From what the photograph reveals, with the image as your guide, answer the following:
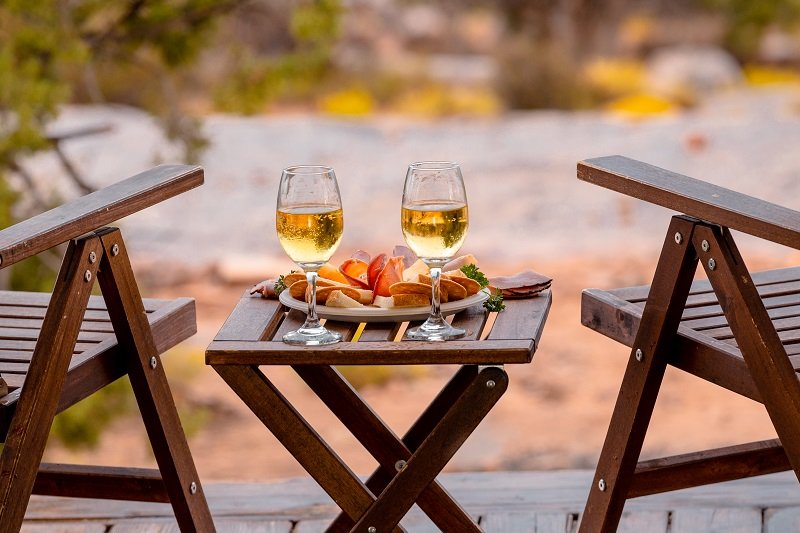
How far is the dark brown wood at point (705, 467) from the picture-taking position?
85.6 inches

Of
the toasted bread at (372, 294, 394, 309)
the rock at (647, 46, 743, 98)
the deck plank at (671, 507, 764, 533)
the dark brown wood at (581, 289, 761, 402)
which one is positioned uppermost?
the toasted bread at (372, 294, 394, 309)

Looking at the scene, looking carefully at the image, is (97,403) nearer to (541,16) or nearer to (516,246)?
(516,246)

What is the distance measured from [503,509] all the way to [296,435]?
2.90 feet

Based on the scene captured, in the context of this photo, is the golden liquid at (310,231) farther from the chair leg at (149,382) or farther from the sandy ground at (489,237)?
the sandy ground at (489,237)

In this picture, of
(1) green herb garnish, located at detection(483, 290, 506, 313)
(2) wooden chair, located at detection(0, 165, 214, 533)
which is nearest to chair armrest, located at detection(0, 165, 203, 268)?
(2) wooden chair, located at detection(0, 165, 214, 533)

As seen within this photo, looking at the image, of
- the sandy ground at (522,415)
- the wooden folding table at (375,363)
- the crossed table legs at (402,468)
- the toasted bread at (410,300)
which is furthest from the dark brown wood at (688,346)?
the sandy ground at (522,415)

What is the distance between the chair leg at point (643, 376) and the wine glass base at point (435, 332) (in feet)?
1.19

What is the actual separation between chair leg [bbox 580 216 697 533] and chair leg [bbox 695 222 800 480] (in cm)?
8

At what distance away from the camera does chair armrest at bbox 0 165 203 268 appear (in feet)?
5.79

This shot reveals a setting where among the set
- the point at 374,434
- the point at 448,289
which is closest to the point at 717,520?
the point at 374,434

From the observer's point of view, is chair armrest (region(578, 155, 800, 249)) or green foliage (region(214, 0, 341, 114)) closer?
chair armrest (region(578, 155, 800, 249))

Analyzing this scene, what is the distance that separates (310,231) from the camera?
179 cm

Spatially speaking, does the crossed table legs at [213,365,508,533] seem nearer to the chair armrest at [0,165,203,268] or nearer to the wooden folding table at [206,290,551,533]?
the wooden folding table at [206,290,551,533]

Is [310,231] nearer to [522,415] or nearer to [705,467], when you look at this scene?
[705,467]
